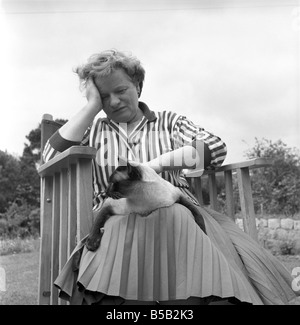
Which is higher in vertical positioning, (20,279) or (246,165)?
(246,165)

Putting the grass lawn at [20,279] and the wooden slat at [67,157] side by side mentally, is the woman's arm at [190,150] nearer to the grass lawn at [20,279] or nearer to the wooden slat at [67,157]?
the wooden slat at [67,157]

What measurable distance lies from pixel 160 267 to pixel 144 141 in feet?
0.99

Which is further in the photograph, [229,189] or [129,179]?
[229,189]

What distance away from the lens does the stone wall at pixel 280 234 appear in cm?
107

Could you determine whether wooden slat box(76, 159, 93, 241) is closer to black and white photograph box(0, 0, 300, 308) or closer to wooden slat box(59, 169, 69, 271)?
black and white photograph box(0, 0, 300, 308)

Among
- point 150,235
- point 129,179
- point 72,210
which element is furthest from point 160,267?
point 72,210

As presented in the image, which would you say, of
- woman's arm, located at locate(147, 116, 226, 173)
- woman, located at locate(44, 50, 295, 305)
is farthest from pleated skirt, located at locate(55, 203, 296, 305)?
woman's arm, located at locate(147, 116, 226, 173)

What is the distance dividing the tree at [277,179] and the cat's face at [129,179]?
0.38m

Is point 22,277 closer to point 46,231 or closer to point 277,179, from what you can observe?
point 46,231

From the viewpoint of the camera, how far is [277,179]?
1.08 metres

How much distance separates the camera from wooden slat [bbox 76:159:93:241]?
0.87 meters

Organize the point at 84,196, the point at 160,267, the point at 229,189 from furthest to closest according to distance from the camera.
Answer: the point at 229,189 < the point at 84,196 < the point at 160,267

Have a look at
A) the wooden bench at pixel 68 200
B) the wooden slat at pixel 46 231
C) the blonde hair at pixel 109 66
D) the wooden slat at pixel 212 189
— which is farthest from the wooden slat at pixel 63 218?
the wooden slat at pixel 212 189

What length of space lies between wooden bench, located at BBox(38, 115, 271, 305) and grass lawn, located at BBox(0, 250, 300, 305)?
37mm
